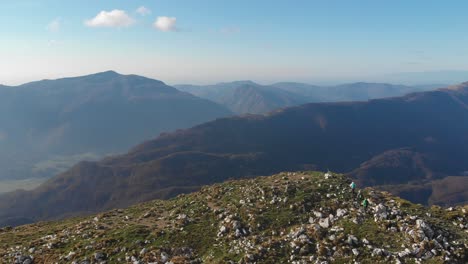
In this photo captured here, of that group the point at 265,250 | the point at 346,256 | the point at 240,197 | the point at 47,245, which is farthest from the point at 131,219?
the point at 346,256

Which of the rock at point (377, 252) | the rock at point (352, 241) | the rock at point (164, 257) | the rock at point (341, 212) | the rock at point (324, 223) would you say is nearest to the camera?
the rock at point (377, 252)

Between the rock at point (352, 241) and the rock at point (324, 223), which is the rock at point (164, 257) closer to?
the rock at point (324, 223)

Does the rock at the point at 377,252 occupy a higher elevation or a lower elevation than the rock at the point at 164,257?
higher

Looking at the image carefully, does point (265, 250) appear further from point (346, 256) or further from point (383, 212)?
point (383, 212)

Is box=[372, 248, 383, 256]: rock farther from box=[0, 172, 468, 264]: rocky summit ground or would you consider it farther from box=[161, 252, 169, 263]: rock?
box=[161, 252, 169, 263]: rock

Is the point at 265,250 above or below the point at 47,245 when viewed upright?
above

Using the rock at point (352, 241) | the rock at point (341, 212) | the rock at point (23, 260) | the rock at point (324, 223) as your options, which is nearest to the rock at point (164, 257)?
the rock at point (23, 260)

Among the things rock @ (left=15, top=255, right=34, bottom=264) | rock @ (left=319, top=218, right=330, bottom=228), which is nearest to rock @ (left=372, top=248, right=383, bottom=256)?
rock @ (left=319, top=218, right=330, bottom=228)

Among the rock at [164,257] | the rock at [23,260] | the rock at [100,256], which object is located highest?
the rock at [164,257]
